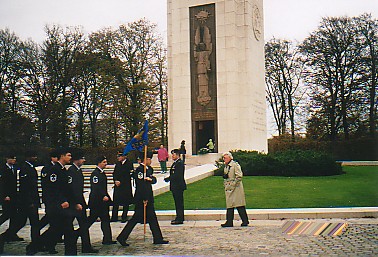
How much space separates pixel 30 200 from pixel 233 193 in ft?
14.4

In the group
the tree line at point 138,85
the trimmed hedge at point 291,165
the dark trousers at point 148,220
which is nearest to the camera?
the dark trousers at point 148,220

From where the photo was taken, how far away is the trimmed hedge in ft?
65.3

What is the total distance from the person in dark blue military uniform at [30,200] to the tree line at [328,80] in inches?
576

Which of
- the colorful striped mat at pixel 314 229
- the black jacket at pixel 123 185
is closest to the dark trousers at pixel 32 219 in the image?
the black jacket at pixel 123 185

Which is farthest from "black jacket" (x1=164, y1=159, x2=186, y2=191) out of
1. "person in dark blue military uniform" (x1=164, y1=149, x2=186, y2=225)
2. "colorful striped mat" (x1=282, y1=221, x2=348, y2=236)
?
"colorful striped mat" (x1=282, y1=221, x2=348, y2=236)

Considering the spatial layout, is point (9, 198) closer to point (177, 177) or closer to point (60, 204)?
point (60, 204)

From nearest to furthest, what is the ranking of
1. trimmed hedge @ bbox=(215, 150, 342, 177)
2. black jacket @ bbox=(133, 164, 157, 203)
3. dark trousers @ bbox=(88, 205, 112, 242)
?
dark trousers @ bbox=(88, 205, 112, 242), black jacket @ bbox=(133, 164, 157, 203), trimmed hedge @ bbox=(215, 150, 342, 177)

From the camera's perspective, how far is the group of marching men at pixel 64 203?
7.51m

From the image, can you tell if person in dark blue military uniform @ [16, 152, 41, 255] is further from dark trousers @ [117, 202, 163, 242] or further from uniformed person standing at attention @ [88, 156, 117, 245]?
dark trousers @ [117, 202, 163, 242]

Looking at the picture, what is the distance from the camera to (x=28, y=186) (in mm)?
8922

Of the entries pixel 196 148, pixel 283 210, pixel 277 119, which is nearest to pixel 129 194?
pixel 283 210

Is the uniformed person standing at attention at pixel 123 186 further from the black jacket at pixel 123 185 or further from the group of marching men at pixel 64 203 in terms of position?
the group of marching men at pixel 64 203

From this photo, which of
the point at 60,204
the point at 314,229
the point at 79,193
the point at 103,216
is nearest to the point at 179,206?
the point at 103,216

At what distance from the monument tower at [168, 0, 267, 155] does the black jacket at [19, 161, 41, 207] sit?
62.4 feet
